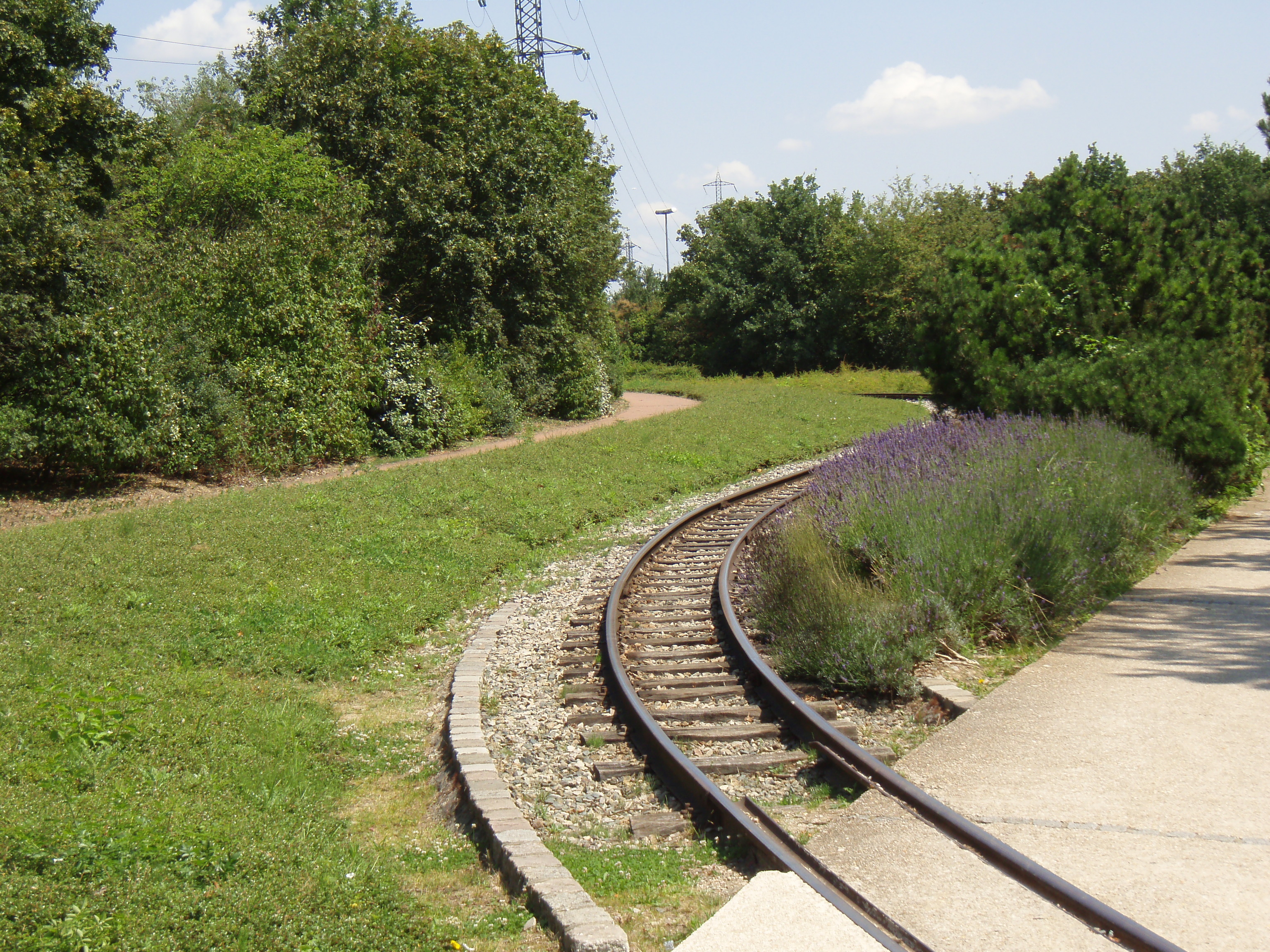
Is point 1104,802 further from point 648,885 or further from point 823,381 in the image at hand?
point 823,381

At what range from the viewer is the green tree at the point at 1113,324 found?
40.4 feet

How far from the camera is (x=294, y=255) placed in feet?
59.7

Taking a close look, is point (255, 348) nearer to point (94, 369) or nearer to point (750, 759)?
point (94, 369)

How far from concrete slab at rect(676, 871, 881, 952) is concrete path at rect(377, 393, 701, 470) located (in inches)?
562

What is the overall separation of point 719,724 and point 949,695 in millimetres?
1519

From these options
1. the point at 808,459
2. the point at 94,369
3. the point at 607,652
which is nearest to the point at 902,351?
the point at 808,459

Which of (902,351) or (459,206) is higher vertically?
(459,206)

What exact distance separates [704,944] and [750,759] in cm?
205

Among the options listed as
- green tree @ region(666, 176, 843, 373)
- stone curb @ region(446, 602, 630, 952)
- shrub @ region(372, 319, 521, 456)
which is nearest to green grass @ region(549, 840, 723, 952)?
stone curb @ region(446, 602, 630, 952)

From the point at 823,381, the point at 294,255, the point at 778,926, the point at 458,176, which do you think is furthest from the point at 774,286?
the point at 778,926

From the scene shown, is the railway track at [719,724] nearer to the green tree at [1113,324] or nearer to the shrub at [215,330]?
the green tree at [1113,324]

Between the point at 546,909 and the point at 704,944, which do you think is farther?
the point at 546,909

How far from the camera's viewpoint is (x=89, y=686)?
6.41 m

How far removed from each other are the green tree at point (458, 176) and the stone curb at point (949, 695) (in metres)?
18.4
